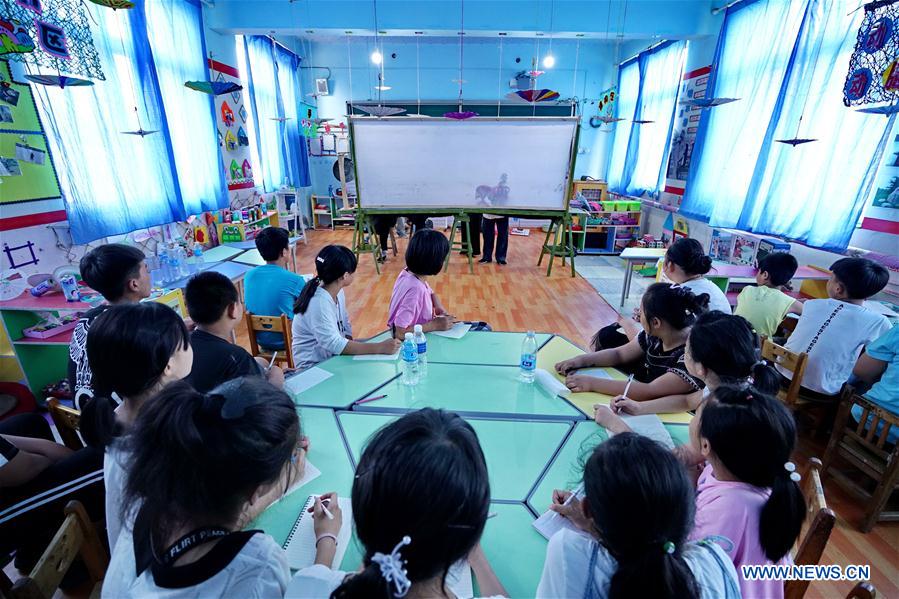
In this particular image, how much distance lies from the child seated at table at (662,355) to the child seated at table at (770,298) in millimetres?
1141

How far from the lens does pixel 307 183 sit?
28.1 feet

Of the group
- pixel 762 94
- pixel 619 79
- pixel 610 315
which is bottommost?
pixel 610 315

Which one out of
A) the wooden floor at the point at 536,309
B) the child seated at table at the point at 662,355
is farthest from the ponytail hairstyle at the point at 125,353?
the wooden floor at the point at 536,309

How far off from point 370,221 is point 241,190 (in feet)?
6.51

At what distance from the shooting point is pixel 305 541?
101cm

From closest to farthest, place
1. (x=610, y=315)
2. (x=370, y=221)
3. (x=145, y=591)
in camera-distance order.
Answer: (x=145, y=591), (x=610, y=315), (x=370, y=221)

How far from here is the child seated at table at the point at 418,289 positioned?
2186 mm

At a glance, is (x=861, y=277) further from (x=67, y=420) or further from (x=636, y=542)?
(x=67, y=420)

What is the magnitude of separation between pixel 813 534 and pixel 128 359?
174 centimetres

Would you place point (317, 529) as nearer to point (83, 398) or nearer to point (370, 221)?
point (83, 398)

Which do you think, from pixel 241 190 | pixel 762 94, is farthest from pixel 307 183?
pixel 762 94

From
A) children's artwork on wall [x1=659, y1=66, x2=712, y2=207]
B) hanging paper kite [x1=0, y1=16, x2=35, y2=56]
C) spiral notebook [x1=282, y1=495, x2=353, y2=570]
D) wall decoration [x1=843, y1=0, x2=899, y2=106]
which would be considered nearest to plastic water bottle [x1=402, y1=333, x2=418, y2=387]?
spiral notebook [x1=282, y1=495, x2=353, y2=570]

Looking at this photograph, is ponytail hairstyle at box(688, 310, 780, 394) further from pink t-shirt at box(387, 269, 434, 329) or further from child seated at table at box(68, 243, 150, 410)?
child seated at table at box(68, 243, 150, 410)

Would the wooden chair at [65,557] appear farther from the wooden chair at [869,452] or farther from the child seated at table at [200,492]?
the wooden chair at [869,452]
